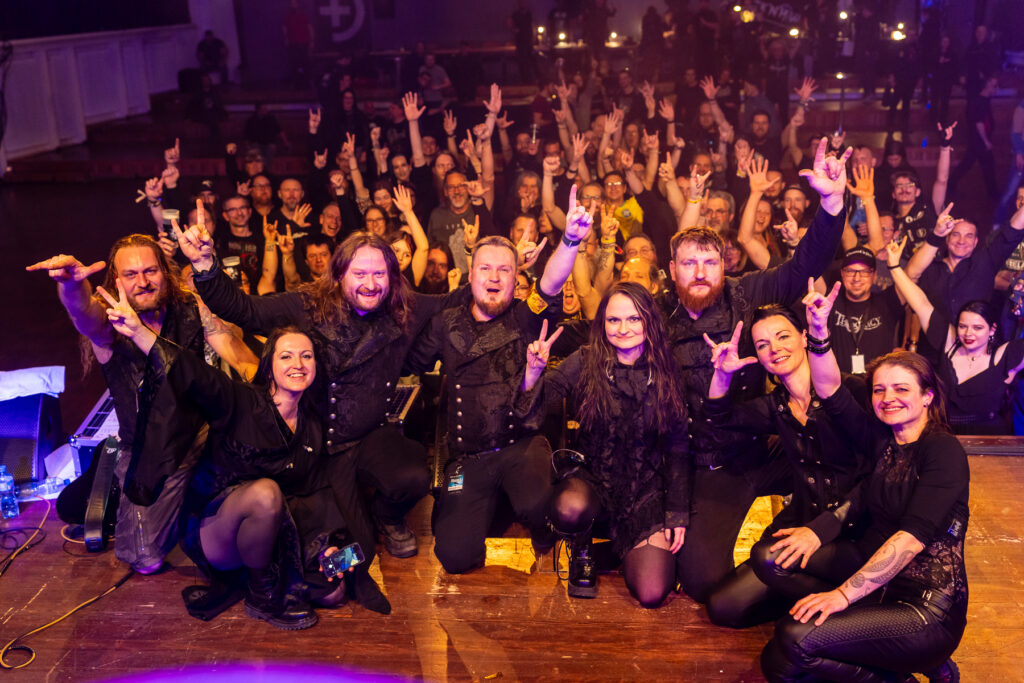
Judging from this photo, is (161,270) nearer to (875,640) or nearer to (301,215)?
(301,215)

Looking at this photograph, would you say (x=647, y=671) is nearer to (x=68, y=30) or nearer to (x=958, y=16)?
(x=958, y=16)

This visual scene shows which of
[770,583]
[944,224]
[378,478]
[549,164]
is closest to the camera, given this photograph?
[770,583]

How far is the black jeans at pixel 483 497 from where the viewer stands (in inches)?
128

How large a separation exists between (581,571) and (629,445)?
1.62 ft

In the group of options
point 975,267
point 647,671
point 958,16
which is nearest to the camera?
point 647,671

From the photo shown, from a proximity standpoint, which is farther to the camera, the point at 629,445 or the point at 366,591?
the point at 629,445

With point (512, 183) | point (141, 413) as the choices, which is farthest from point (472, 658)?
point (512, 183)

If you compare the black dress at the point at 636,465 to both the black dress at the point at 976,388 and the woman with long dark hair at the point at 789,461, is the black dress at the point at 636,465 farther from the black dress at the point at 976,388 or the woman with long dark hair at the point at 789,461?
the black dress at the point at 976,388

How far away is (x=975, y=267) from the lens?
450cm

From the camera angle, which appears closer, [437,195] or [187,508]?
[187,508]

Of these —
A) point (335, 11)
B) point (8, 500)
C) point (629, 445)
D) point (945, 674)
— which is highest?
point (335, 11)

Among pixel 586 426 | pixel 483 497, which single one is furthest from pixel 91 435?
pixel 586 426

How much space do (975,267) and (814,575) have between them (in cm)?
246

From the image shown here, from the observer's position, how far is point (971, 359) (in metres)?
4.00
